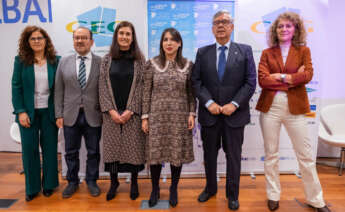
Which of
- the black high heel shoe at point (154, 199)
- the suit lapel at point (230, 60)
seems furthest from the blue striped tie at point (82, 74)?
the suit lapel at point (230, 60)

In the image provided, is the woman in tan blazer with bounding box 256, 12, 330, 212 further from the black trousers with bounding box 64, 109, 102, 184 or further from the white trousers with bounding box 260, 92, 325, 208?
the black trousers with bounding box 64, 109, 102, 184

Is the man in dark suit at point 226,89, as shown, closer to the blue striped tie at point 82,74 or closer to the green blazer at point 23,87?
the blue striped tie at point 82,74

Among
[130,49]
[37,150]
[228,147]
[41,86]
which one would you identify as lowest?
[37,150]

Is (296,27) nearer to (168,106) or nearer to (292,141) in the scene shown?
(292,141)

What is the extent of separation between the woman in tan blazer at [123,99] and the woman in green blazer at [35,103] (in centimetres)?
63

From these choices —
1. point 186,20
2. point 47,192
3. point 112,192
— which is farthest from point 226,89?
point 47,192

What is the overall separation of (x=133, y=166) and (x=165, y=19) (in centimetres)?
177

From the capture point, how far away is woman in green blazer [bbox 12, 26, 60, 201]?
8.23 feet

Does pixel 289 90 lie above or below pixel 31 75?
below

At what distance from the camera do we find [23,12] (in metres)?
3.48

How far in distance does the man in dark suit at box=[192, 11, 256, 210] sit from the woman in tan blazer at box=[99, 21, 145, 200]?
59 centimetres

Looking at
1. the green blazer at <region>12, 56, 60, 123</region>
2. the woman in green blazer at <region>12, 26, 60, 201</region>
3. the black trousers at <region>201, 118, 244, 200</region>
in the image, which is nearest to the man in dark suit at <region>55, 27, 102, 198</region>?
the woman in green blazer at <region>12, 26, 60, 201</region>

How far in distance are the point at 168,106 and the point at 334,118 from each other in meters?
2.72

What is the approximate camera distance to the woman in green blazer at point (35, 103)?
2.51 metres
